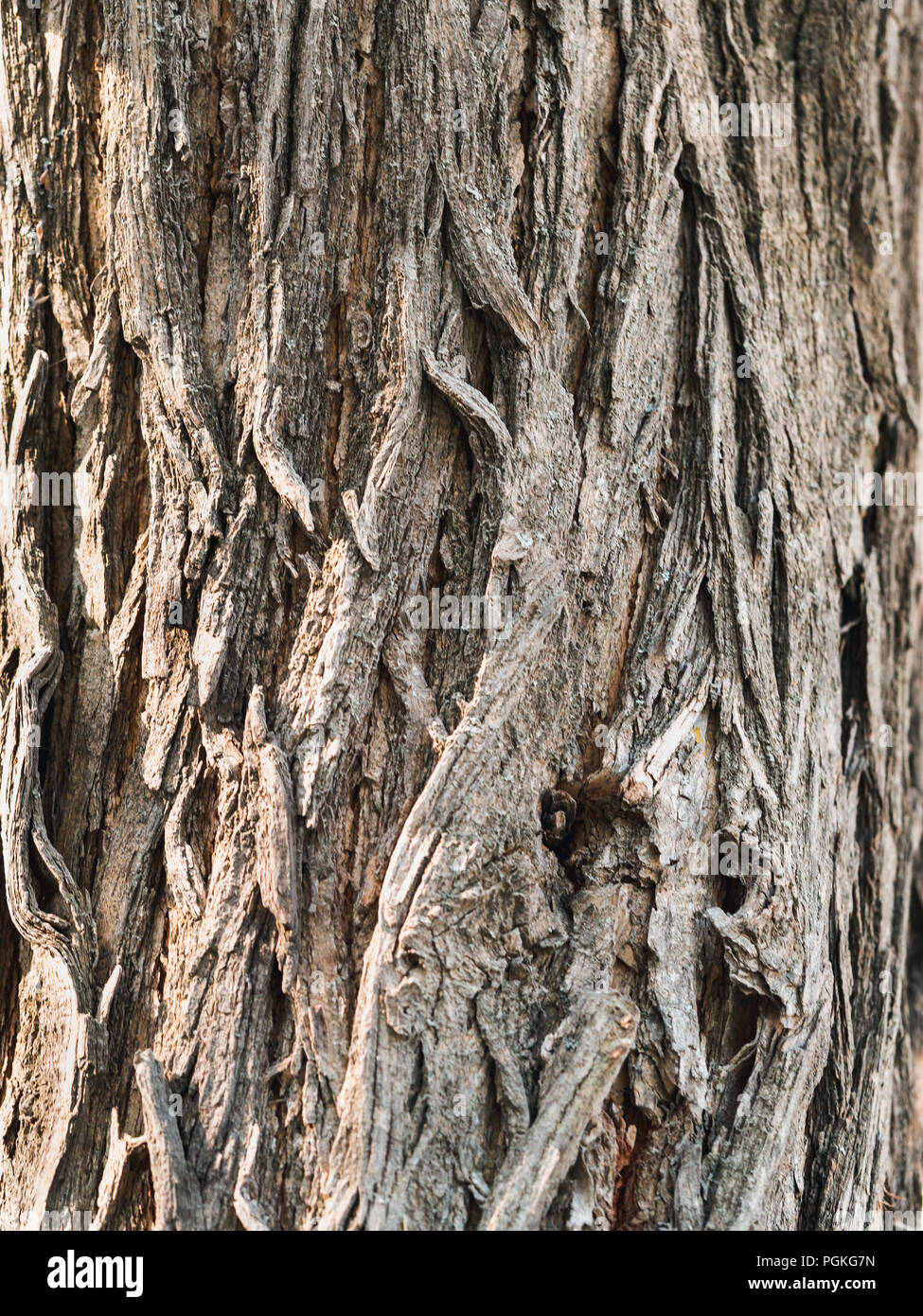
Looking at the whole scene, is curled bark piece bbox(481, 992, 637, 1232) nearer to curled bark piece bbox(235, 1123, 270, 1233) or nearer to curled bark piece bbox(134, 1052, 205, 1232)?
curled bark piece bbox(235, 1123, 270, 1233)

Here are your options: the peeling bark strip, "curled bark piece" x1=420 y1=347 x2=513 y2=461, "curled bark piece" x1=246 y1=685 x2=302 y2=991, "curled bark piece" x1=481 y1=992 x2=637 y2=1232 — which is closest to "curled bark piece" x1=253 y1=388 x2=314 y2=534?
the peeling bark strip

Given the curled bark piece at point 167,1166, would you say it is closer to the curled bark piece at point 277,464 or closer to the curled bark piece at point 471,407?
the curled bark piece at point 277,464

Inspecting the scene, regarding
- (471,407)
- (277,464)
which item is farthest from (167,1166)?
(471,407)

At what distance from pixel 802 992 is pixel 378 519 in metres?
1.15

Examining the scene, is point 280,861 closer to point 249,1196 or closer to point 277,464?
point 249,1196

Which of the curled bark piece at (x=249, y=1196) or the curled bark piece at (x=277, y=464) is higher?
the curled bark piece at (x=277, y=464)

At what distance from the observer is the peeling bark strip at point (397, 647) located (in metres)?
1.60

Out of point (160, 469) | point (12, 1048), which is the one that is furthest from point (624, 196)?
point (12, 1048)

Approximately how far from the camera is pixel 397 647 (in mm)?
1673

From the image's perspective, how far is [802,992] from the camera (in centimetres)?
177

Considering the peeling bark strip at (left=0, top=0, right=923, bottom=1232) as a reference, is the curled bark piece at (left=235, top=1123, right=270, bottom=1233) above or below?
below

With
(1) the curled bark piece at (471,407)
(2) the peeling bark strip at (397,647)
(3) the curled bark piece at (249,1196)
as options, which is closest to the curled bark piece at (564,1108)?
(2) the peeling bark strip at (397,647)

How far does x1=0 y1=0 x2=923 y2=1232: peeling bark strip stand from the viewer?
1601mm
